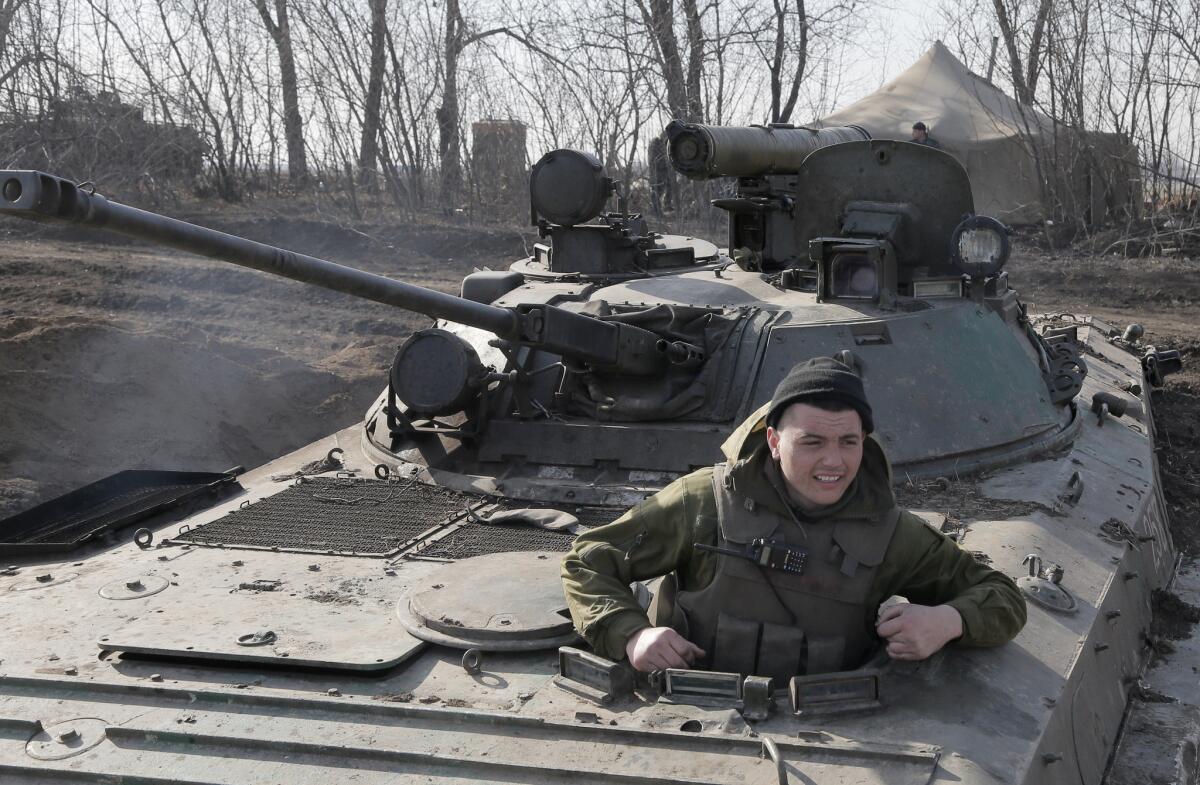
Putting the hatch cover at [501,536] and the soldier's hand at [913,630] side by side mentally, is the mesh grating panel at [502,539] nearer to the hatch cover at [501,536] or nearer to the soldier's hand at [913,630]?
the hatch cover at [501,536]

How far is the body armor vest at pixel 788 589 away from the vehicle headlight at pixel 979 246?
268 centimetres

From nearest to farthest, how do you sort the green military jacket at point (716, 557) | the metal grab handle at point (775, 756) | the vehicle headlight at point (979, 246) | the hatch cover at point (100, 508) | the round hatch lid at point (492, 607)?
the metal grab handle at point (775, 756)
the green military jacket at point (716, 557)
the round hatch lid at point (492, 607)
the hatch cover at point (100, 508)
the vehicle headlight at point (979, 246)

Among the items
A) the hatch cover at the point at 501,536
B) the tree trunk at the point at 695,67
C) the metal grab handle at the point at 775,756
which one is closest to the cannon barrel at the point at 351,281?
the hatch cover at the point at 501,536

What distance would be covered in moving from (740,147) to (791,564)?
3705 mm

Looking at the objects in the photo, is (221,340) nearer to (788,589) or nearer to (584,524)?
(584,524)

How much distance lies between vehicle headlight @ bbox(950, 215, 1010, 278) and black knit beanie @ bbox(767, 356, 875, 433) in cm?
273

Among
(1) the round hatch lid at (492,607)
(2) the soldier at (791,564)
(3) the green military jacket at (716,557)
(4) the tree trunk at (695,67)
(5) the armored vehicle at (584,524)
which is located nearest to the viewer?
(5) the armored vehicle at (584,524)

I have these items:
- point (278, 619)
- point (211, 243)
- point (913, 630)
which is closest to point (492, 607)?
point (278, 619)

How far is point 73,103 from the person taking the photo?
17.8m

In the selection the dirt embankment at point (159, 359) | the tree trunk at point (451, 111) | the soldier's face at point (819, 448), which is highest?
the tree trunk at point (451, 111)

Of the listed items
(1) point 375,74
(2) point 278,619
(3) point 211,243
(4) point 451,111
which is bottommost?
(2) point 278,619

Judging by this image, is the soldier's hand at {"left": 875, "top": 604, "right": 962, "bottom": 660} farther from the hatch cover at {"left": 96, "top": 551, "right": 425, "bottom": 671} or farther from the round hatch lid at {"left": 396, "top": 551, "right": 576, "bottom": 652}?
the hatch cover at {"left": 96, "top": 551, "right": 425, "bottom": 671}

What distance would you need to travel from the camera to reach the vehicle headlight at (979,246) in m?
6.30

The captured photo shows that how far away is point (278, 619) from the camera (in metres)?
4.42
